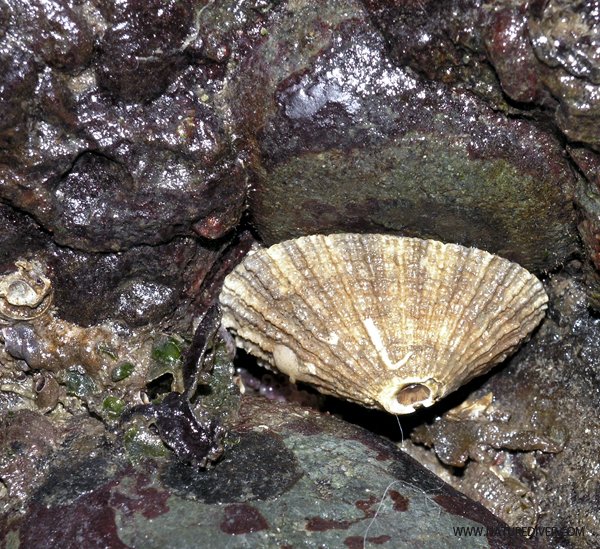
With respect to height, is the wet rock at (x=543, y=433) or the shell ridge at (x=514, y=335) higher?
the shell ridge at (x=514, y=335)

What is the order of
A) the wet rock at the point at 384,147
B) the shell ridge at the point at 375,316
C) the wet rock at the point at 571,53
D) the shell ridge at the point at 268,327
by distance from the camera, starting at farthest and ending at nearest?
1. the shell ridge at the point at 268,327
2. the shell ridge at the point at 375,316
3. the wet rock at the point at 384,147
4. the wet rock at the point at 571,53

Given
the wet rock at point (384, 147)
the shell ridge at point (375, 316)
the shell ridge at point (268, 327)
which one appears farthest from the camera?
the shell ridge at point (268, 327)

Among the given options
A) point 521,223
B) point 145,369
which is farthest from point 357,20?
point 145,369

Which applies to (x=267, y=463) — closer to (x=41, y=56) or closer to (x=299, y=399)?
(x=299, y=399)

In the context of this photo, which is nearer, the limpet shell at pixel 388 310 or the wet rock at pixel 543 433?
the limpet shell at pixel 388 310

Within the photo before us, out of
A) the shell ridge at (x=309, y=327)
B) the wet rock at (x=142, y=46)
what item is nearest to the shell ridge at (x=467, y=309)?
the shell ridge at (x=309, y=327)

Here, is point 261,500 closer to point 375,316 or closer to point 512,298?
point 375,316

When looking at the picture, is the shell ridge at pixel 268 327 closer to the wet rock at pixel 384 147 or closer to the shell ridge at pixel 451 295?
the wet rock at pixel 384 147
